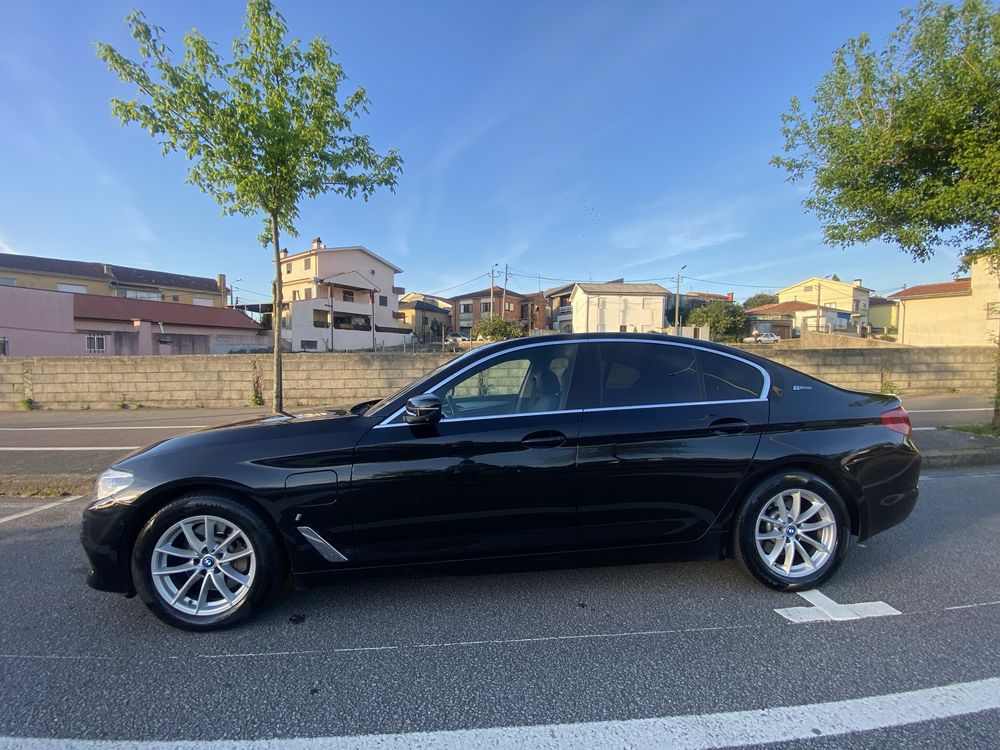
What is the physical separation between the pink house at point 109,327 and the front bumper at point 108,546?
742 inches

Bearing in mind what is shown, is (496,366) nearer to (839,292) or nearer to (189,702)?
(189,702)

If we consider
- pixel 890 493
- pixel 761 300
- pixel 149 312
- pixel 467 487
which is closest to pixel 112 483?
pixel 467 487

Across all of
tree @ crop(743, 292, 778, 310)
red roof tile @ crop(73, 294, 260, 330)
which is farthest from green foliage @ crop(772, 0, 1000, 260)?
tree @ crop(743, 292, 778, 310)

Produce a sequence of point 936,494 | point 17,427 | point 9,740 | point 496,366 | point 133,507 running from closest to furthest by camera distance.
→ point 9,740, point 133,507, point 496,366, point 936,494, point 17,427

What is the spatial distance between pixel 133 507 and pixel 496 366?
2.10 m

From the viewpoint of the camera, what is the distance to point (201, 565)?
247cm

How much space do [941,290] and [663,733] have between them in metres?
42.3

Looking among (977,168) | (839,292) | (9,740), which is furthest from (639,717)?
(839,292)

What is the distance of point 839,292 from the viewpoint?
64312 millimetres

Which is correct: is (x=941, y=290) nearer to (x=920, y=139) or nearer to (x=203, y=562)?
(x=920, y=139)

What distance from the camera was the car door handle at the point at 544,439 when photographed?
101 inches

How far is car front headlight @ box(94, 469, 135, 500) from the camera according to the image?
2.44 m

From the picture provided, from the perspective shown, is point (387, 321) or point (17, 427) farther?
point (387, 321)

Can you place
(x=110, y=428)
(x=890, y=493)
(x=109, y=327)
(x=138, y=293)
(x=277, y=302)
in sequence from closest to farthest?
(x=890, y=493) → (x=277, y=302) → (x=110, y=428) → (x=109, y=327) → (x=138, y=293)
